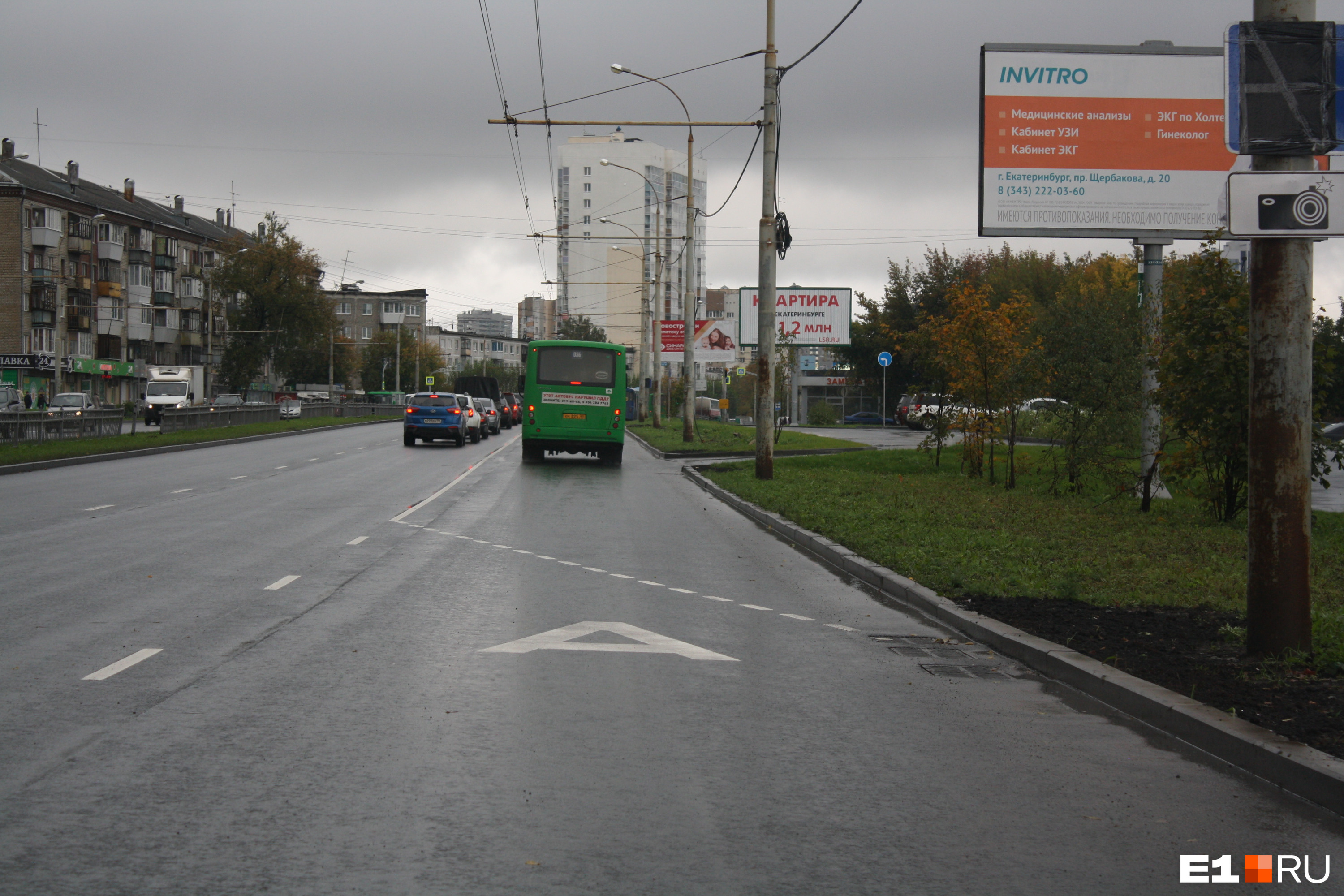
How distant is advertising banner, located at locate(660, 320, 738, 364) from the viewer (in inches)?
1738

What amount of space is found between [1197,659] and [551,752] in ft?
13.7

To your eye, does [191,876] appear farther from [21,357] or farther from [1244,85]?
[21,357]

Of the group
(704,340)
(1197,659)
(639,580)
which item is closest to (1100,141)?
(639,580)

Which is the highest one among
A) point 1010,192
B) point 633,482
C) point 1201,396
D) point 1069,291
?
point 1010,192

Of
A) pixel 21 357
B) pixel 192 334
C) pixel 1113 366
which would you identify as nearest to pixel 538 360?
pixel 1113 366

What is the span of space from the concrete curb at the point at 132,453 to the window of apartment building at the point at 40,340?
107 ft

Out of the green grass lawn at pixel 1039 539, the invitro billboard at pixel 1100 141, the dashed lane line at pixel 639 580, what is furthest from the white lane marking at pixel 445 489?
the invitro billboard at pixel 1100 141

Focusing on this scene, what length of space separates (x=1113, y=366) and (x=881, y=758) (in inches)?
595

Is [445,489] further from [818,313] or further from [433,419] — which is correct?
[818,313]

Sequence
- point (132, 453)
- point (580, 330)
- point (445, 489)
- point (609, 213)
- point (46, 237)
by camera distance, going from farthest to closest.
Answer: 1. point (609, 213)
2. point (580, 330)
3. point (46, 237)
4. point (132, 453)
5. point (445, 489)

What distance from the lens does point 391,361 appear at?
135 meters

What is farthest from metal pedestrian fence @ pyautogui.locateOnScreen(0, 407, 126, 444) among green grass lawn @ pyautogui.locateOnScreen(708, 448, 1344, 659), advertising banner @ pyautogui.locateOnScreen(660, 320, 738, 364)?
green grass lawn @ pyautogui.locateOnScreen(708, 448, 1344, 659)

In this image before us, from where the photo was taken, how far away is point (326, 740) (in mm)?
5805

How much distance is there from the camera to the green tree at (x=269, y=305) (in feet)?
321
